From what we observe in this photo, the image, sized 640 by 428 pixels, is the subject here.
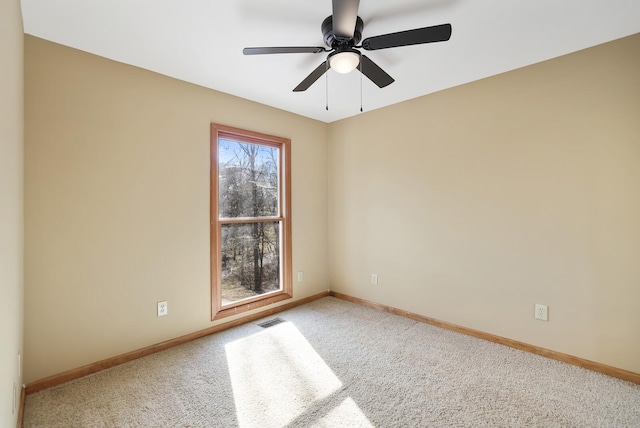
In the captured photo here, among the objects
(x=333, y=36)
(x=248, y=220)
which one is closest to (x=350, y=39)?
(x=333, y=36)

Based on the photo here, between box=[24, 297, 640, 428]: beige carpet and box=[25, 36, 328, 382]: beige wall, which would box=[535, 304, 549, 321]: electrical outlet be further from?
box=[25, 36, 328, 382]: beige wall

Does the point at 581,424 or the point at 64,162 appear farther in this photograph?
the point at 64,162

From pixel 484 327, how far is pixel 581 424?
109 cm

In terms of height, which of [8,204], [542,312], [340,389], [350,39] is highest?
[350,39]

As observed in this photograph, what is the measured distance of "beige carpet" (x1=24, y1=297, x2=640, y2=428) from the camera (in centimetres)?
174

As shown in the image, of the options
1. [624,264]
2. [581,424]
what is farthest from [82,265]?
[624,264]

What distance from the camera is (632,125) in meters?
2.06

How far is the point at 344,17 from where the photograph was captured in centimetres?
149

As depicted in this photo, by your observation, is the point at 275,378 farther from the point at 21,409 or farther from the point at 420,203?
the point at 420,203

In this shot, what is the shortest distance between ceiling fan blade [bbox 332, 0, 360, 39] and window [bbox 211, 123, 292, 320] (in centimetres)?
177

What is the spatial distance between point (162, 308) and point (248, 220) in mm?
1183

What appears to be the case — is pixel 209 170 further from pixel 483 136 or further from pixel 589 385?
pixel 589 385

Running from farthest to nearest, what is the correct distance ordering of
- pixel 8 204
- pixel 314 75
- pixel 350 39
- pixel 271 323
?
1. pixel 271 323
2. pixel 314 75
3. pixel 350 39
4. pixel 8 204

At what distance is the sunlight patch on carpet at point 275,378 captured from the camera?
1806 mm
